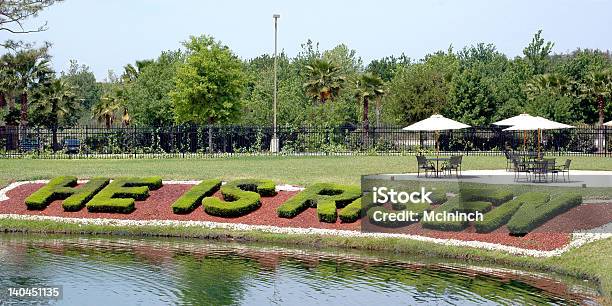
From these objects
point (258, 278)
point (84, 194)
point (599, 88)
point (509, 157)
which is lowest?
point (258, 278)

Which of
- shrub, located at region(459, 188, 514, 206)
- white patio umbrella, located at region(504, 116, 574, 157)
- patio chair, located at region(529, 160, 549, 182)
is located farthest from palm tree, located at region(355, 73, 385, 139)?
shrub, located at region(459, 188, 514, 206)

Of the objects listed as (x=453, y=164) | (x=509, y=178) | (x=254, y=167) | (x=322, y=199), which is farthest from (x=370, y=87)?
(x=322, y=199)

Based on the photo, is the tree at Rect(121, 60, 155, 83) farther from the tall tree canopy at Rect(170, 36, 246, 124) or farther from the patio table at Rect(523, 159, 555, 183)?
the patio table at Rect(523, 159, 555, 183)

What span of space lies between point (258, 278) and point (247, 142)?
32.0m

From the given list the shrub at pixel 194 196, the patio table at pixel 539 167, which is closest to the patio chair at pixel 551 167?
the patio table at pixel 539 167

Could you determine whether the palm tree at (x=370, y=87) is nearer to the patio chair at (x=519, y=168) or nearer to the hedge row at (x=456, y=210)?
the patio chair at (x=519, y=168)

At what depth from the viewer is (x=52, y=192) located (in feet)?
92.9

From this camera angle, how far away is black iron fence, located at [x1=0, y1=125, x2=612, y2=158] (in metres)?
45.6

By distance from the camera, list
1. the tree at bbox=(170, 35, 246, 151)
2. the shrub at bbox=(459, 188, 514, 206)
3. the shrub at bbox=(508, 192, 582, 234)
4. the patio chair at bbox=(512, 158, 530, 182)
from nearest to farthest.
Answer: the shrub at bbox=(508, 192, 582, 234), the shrub at bbox=(459, 188, 514, 206), the patio chair at bbox=(512, 158, 530, 182), the tree at bbox=(170, 35, 246, 151)

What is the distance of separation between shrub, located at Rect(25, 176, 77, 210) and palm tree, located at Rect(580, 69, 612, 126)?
43503 mm

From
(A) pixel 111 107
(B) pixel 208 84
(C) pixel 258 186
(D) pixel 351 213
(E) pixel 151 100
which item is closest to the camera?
(D) pixel 351 213

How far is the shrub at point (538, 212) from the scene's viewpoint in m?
21.6

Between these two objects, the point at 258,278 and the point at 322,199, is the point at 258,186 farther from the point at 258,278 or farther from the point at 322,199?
the point at 258,278

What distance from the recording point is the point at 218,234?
24.5 metres
